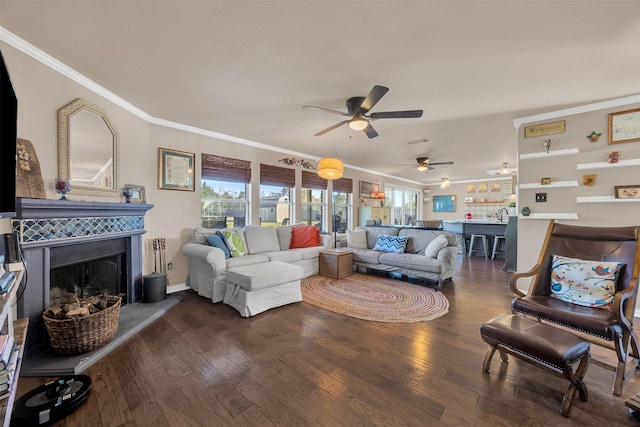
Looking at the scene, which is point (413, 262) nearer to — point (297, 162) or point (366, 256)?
point (366, 256)

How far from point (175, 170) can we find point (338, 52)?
2979mm

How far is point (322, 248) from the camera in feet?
15.9

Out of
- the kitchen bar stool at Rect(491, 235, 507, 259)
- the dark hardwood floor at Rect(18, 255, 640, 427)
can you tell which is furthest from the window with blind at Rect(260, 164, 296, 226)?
the kitchen bar stool at Rect(491, 235, 507, 259)

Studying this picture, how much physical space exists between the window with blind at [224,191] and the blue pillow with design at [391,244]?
8.41 ft

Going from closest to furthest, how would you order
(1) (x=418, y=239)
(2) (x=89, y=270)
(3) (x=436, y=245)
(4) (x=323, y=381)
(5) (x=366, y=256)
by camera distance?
(4) (x=323, y=381), (2) (x=89, y=270), (3) (x=436, y=245), (1) (x=418, y=239), (5) (x=366, y=256)

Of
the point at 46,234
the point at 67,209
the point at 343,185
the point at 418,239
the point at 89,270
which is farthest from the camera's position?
the point at 343,185

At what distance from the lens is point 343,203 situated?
7039 millimetres

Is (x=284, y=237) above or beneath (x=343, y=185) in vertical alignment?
beneath

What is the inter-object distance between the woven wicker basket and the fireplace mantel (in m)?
0.82

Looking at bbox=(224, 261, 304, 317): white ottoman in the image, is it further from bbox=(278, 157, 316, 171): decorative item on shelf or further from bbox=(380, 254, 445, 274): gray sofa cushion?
bbox=(278, 157, 316, 171): decorative item on shelf

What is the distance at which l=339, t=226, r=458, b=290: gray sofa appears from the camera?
394 cm

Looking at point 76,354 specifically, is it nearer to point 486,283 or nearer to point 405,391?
point 405,391

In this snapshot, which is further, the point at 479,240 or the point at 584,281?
the point at 479,240

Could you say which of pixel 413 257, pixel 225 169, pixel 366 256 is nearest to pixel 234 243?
pixel 225 169
